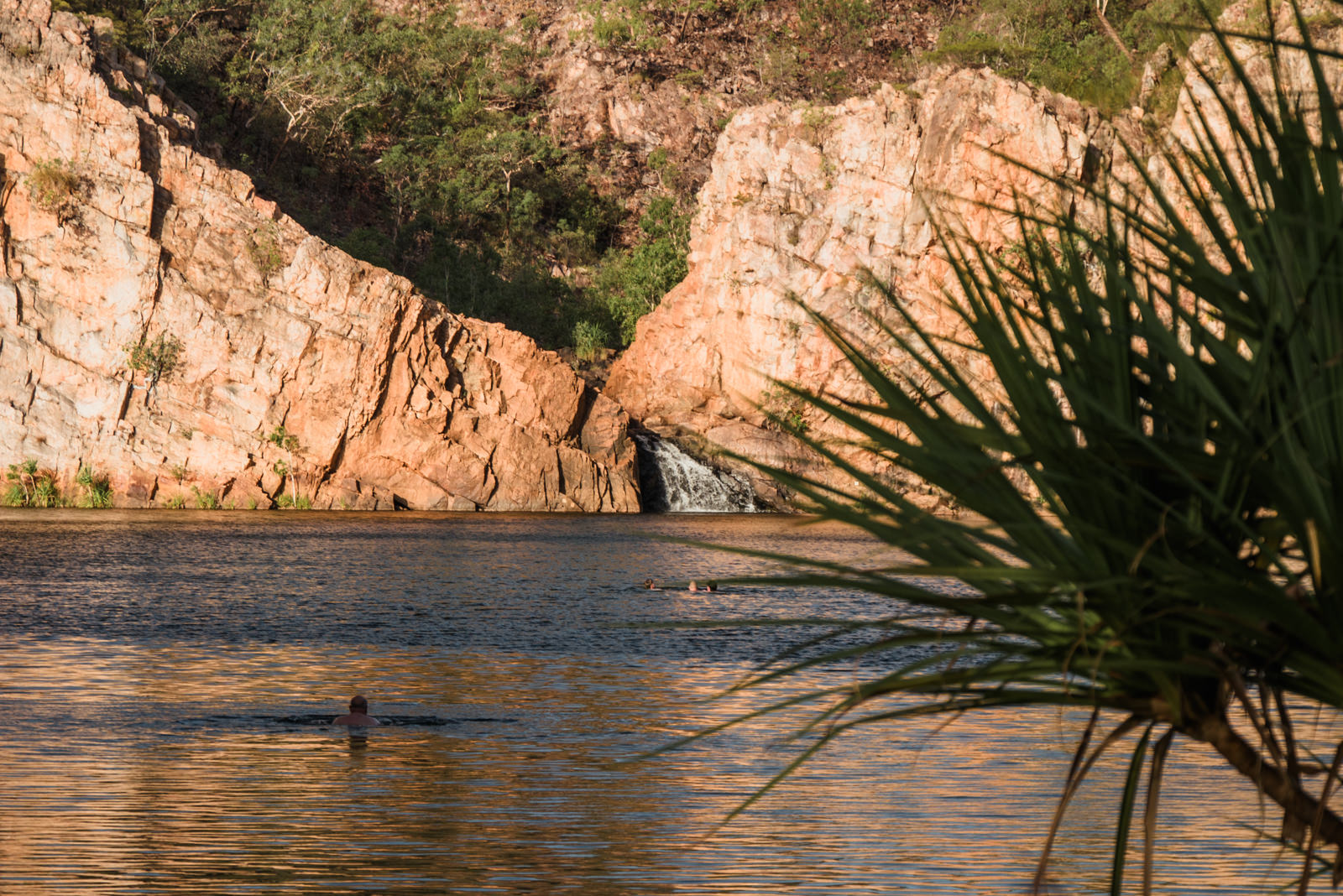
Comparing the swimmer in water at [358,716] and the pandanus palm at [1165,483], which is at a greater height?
the pandanus palm at [1165,483]

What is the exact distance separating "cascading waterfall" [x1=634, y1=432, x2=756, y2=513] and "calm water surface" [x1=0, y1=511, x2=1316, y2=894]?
39361 millimetres

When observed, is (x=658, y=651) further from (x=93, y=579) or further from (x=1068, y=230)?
(x=1068, y=230)

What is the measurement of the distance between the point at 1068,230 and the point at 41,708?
49.9 ft

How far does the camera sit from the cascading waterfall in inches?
2667

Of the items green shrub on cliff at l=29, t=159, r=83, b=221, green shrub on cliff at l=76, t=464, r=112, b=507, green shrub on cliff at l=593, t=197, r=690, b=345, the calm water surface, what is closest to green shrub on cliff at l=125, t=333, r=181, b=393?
green shrub on cliff at l=76, t=464, r=112, b=507

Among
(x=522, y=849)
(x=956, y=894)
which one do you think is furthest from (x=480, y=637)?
(x=956, y=894)

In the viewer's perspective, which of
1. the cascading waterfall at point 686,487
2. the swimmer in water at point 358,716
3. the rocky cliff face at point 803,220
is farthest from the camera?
the rocky cliff face at point 803,220

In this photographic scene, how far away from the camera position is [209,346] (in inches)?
2416

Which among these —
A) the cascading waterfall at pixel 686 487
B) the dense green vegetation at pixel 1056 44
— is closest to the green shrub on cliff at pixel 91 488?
the cascading waterfall at pixel 686 487

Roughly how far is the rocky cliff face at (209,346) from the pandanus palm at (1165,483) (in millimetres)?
60488

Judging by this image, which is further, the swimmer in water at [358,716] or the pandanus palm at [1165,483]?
the swimmer in water at [358,716]

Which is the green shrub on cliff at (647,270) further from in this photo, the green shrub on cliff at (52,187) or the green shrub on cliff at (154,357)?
the green shrub on cliff at (52,187)

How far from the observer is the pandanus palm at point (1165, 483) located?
2.46 metres

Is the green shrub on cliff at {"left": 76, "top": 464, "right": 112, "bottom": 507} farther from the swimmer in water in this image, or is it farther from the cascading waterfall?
the swimmer in water
